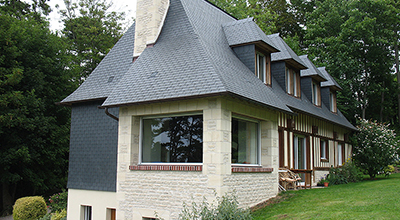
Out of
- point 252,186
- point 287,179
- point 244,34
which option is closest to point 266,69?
point 244,34

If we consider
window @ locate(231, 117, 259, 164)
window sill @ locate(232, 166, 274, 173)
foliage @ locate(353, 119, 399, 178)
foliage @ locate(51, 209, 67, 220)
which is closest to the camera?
window sill @ locate(232, 166, 274, 173)

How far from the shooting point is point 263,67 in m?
14.5

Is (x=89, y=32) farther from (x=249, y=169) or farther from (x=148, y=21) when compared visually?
(x=249, y=169)

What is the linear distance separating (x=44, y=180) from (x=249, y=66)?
17.5m

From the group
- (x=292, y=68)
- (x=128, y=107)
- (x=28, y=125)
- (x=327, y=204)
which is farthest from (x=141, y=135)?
(x=28, y=125)

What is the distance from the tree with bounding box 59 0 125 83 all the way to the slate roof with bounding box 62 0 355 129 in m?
14.8

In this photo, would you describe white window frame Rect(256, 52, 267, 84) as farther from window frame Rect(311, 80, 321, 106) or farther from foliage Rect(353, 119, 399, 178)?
foliage Rect(353, 119, 399, 178)

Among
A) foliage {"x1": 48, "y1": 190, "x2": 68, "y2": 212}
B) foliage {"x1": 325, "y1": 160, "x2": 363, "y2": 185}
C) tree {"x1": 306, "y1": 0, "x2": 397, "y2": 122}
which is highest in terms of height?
tree {"x1": 306, "y1": 0, "x2": 397, "y2": 122}

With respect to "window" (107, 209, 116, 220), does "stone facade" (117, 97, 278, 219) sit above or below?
above

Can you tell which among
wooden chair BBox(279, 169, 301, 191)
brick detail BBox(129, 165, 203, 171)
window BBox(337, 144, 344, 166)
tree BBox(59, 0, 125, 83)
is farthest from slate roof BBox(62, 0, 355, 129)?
tree BBox(59, 0, 125, 83)

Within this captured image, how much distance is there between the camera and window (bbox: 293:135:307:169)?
16.4m

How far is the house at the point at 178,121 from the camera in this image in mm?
10297

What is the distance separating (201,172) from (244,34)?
6064 mm

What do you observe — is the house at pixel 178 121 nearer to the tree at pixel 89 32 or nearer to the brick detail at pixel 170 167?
the brick detail at pixel 170 167
